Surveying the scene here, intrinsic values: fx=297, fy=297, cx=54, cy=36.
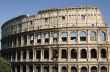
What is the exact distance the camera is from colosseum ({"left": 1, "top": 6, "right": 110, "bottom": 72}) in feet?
161

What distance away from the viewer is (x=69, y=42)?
164 ft

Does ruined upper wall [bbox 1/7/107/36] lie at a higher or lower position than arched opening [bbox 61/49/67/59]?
higher

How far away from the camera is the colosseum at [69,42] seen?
49.2 m

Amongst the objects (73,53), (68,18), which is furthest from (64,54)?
(68,18)

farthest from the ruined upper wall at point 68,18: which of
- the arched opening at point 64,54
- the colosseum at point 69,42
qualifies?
the arched opening at point 64,54

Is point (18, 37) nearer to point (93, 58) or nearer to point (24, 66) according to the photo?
point (24, 66)

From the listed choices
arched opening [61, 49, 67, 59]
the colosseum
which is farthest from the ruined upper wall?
arched opening [61, 49, 67, 59]

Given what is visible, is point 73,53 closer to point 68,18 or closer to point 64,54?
point 64,54

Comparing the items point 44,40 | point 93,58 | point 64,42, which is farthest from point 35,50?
point 93,58

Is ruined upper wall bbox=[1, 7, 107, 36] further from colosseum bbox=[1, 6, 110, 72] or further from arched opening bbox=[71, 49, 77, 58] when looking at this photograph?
arched opening bbox=[71, 49, 77, 58]

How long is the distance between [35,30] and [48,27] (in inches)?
110

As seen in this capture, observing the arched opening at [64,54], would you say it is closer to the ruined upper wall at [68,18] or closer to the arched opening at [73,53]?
the arched opening at [73,53]

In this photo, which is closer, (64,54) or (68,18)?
(68,18)

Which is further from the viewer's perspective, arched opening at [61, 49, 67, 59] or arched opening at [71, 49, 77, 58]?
arched opening at [61, 49, 67, 59]
